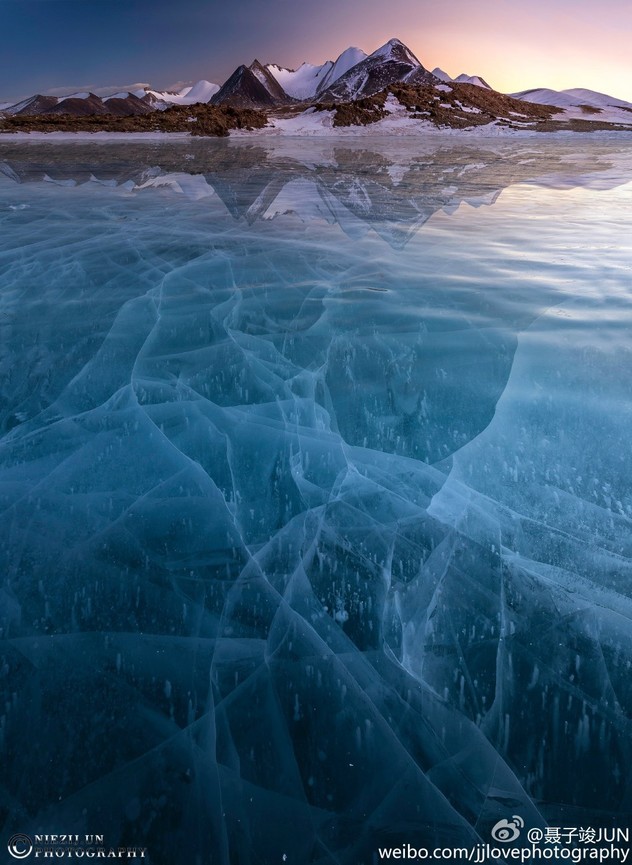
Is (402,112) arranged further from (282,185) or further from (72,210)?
(72,210)

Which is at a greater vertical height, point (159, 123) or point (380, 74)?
point (380, 74)

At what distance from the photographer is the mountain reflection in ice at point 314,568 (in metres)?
1.33

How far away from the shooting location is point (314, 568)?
1897 millimetres

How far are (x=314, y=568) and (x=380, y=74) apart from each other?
202 metres

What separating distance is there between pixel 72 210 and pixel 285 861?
9555 mm

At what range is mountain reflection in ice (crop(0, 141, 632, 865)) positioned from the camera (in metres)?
1.33

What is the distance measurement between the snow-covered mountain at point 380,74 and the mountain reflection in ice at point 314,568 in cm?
15446

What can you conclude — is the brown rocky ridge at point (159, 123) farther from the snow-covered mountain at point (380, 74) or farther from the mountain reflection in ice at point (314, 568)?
the snow-covered mountain at point (380, 74)
